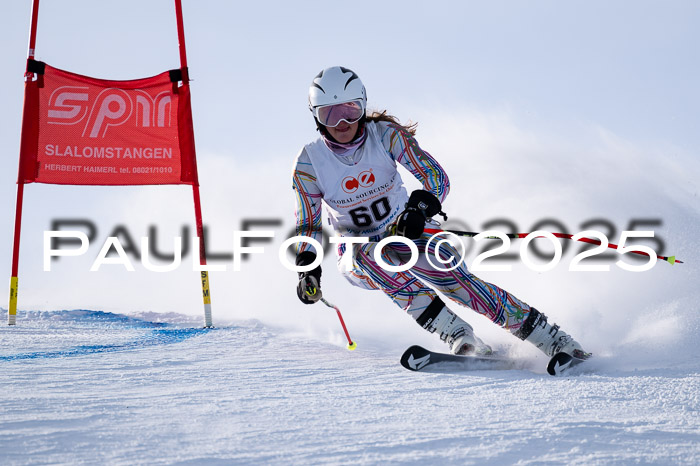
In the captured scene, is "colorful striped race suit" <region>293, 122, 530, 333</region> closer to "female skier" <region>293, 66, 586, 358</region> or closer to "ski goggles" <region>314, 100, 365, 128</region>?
"female skier" <region>293, 66, 586, 358</region>

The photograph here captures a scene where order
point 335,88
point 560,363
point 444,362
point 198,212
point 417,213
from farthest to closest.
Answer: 1. point 198,212
2. point 335,88
3. point 417,213
4. point 444,362
5. point 560,363

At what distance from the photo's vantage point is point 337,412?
218 cm

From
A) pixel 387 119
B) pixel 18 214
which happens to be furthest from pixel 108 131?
pixel 387 119

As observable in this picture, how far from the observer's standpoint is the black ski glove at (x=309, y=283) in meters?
3.35

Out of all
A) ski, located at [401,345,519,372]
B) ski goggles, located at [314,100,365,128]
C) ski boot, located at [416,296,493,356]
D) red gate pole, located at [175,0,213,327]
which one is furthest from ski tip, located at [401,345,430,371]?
red gate pole, located at [175,0,213,327]

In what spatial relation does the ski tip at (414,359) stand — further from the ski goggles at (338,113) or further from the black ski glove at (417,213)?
the ski goggles at (338,113)

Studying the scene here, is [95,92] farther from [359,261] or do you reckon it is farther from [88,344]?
[359,261]

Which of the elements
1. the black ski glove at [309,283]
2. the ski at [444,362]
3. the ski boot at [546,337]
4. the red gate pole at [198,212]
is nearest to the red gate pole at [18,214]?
the red gate pole at [198,212]

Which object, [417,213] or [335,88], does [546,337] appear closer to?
[417,213]

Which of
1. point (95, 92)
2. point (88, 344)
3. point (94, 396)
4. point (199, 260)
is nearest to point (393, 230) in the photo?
point (94, 396)

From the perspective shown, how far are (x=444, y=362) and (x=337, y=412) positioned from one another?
102 cm

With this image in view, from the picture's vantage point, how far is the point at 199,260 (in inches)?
238

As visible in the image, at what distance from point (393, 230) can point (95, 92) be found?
12.8 feet

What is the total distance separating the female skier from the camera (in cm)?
334
